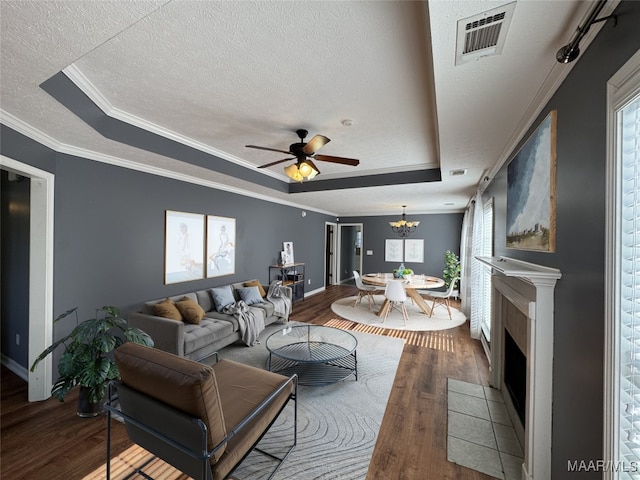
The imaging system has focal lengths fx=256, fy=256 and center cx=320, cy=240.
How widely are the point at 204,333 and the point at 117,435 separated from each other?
3.67 ft

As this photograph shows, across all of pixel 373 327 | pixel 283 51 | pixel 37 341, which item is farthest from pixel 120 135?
pixel 373 327

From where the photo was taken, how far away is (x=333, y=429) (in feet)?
6.91

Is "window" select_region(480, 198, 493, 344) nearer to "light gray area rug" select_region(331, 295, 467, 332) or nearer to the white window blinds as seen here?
"light gray area rug" select_region(331, 295, 467, 332)

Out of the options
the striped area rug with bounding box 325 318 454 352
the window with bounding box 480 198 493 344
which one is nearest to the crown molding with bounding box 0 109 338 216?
the striped area rug with bounding box 325 318 454 352

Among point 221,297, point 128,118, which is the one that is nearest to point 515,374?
point 221,297

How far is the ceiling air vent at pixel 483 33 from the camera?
105cm

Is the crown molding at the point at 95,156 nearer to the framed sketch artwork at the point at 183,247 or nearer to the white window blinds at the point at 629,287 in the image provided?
the framed sketch artwork at the point at 183,247

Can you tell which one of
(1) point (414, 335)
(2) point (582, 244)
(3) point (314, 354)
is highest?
(2) point (582, 244)

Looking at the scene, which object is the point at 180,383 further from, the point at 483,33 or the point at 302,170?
the point at 483,33

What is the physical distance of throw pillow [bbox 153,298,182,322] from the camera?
3027 mm

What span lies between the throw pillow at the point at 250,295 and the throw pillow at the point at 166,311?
45.8 inches

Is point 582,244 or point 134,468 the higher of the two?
point 582,244

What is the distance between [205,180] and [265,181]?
3.10ft

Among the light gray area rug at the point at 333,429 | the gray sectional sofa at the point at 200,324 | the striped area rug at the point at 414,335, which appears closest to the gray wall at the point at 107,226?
the gray sectional sofa at the point at 200,324
